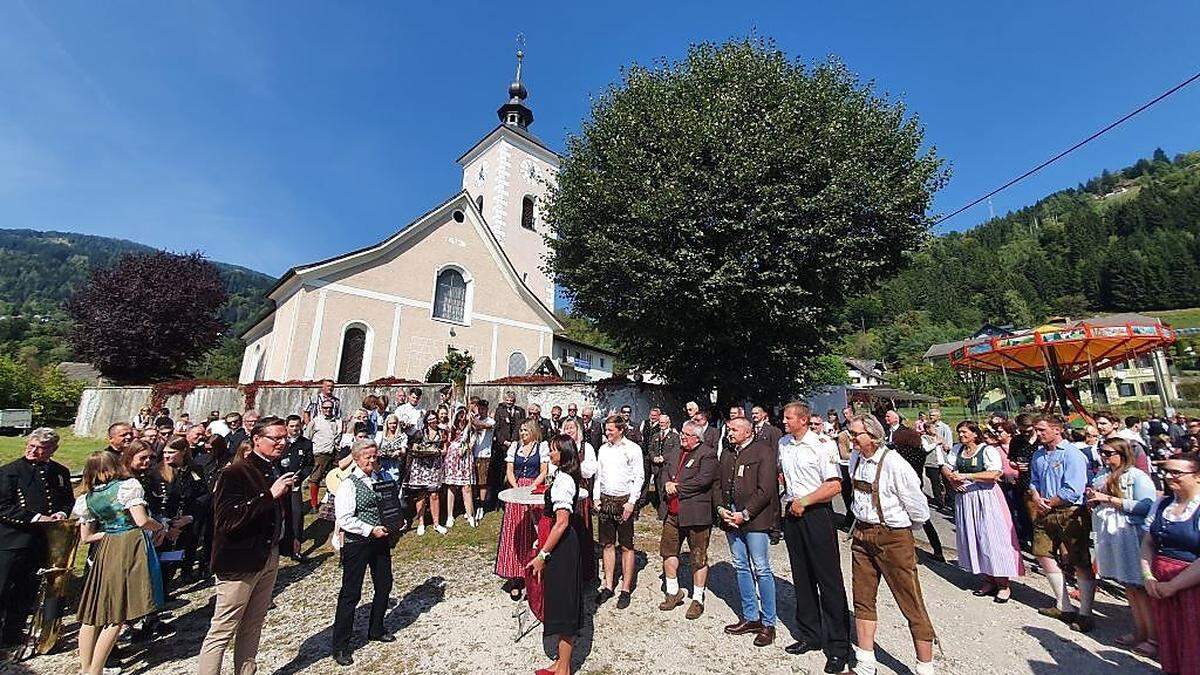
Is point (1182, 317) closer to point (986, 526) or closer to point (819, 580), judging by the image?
point (986, 526)

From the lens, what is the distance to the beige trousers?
12.5ft

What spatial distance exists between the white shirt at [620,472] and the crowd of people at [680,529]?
2 cm

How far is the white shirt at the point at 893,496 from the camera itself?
418cm

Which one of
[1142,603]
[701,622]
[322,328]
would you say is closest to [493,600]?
[701,622]

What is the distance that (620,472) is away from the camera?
18.8ft

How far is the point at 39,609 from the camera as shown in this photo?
489 cm

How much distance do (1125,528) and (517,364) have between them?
21594 millimetres

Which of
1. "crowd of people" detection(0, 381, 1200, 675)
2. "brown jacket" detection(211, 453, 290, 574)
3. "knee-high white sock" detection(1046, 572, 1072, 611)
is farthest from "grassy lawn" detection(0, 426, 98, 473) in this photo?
"knee-high white sock" detection(1046, 572, 1072, 611)

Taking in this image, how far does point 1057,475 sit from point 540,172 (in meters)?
32.3

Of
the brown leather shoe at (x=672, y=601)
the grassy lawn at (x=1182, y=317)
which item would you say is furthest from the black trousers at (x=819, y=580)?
the grassy lawn at (x=1182, y=317)

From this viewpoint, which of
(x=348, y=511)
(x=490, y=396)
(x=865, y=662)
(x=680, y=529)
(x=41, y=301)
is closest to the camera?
(x=865, y=662)

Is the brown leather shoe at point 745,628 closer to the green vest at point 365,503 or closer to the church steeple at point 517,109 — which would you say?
the green vest at point 365,503

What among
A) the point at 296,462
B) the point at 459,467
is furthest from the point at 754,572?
the point at 296,462

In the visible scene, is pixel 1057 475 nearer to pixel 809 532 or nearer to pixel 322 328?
pixel 809 532
